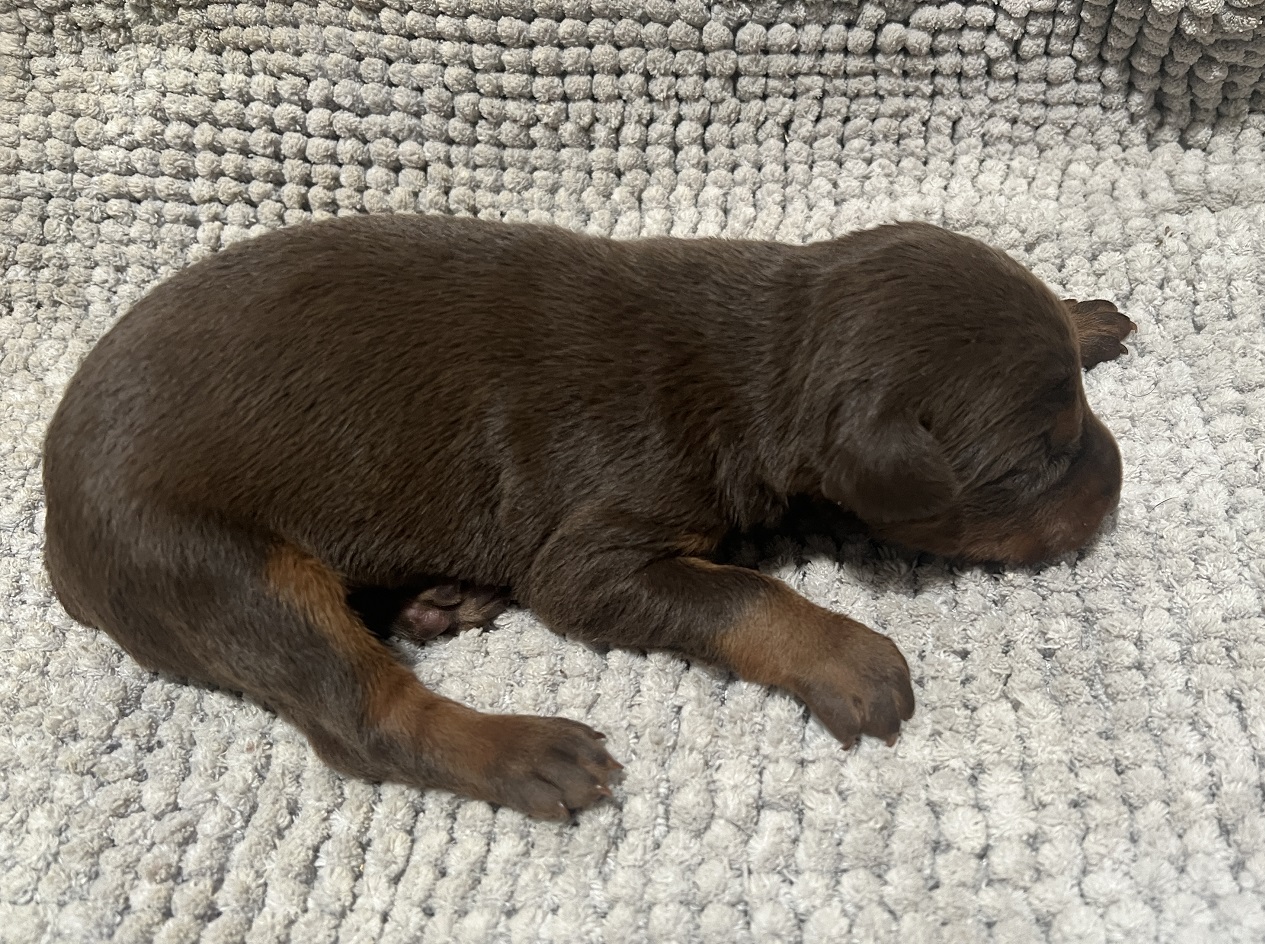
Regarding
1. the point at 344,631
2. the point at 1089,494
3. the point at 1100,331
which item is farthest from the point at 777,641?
the point at 1100,331

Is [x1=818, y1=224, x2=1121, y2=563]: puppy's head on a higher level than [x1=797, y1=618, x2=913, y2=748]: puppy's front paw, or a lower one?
higher

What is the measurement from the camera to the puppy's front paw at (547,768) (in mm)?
2154

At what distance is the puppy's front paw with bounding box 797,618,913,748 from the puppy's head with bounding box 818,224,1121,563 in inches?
11.8

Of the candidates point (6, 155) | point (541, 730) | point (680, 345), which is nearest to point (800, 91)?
point (680, 345)

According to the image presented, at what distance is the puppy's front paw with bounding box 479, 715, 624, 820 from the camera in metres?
2.15

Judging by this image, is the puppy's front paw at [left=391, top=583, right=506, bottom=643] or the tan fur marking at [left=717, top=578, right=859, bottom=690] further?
the puppy's front paw at [left=391, top=583, right=506, bottom=643]

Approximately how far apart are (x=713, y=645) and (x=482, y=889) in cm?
70

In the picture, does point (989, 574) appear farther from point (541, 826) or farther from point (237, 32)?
point (237, 32)

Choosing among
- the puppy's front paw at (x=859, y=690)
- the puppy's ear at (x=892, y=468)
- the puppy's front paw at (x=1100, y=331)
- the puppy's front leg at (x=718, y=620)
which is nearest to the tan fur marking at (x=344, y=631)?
the puppy's front leg at (x=718, y=620)

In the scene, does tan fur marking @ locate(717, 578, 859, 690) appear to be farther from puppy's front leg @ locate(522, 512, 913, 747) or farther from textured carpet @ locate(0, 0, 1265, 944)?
textured carpet @ locate(0, 0, 1265, 944)

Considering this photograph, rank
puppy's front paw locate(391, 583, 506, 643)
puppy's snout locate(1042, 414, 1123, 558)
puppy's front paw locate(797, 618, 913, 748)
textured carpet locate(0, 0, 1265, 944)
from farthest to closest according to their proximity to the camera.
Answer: puppy's front paw locate(391, 583, 506, 643)
puppy's snout locate(1042, 414, 1123, 558)
puppy's front paw locate(797, 618, 913, 748)
textured carpet locate(0, 0, 1265, 944)

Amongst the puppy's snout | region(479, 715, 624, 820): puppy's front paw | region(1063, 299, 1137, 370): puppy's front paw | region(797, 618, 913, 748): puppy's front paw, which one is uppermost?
region(1063, 299, 1137, 370): puppy's front paw

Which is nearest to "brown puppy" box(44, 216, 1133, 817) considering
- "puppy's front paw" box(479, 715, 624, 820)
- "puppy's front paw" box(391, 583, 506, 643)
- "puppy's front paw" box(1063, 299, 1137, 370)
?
"puppy's front paw" box(479, 715, 624, 820)

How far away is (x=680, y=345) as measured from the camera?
2.37 meters
